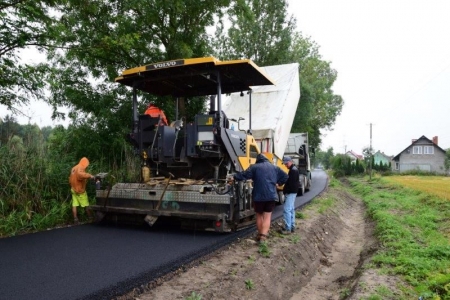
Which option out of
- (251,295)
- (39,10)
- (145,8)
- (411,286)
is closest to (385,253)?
(411,286)

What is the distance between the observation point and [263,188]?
17.3 feet

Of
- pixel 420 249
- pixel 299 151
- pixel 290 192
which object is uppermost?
pixel 299 151

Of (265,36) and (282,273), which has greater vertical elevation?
(265,36)

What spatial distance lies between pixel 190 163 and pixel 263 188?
1.43 m

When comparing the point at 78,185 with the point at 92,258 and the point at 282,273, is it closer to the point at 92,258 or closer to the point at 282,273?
the point at 92,258

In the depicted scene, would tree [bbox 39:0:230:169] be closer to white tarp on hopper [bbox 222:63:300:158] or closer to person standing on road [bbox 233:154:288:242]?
white tarp on hopper [bbox 222:63:300:158]

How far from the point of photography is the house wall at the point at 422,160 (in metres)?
49.6

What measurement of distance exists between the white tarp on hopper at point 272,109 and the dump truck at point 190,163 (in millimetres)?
2075

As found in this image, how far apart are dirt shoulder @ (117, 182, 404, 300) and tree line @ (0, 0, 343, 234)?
348 cm

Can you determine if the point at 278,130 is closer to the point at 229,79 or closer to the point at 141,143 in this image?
the point at 229,79

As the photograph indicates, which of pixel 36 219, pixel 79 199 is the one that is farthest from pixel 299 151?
pixel 36 219

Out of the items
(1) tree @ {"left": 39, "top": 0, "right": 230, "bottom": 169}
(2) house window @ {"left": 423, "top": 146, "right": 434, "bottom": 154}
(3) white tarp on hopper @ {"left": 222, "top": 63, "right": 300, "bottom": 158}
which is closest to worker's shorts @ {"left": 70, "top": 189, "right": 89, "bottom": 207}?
(1) tree @ {"left": 39, "top": 0, "right": 230, "bottom": 169}

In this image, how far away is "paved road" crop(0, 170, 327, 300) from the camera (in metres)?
3.12

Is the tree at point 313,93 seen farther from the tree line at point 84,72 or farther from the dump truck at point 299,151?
the tree line at point 84,72
